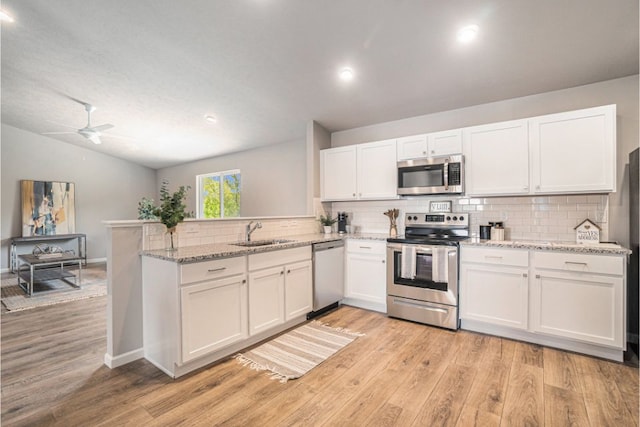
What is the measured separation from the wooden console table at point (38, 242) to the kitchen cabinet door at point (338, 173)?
514 cm

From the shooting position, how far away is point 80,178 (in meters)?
7.36

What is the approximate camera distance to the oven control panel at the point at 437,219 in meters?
3.53

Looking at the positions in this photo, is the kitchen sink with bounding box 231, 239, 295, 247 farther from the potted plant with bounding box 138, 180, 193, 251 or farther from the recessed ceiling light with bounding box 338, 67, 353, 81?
the recessed ceiling light with bounding box 338, 67, 353, 81

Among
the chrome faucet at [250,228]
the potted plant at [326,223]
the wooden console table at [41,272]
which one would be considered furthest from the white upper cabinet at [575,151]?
the wooden console table at [41,272]

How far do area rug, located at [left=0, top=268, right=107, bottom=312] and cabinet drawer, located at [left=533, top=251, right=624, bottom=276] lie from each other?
571 centimetres

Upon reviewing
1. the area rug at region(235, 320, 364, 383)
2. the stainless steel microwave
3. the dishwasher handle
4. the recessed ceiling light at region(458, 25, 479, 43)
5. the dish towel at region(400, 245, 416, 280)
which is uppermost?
the recessed ceiling light at region(458, 25, 479, 43)

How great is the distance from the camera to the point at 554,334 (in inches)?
104

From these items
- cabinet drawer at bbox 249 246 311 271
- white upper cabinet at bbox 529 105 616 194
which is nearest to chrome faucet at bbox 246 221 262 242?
cabinet drawer at bbox 249 246 311 271

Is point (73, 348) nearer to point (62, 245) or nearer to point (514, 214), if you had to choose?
point (514, 214)

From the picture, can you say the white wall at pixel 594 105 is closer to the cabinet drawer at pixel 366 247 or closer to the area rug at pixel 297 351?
Answer: the cabinet drawer at pixel 366 247

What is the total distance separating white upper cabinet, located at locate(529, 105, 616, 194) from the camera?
2.63m

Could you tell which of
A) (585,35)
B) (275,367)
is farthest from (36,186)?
(585,35)

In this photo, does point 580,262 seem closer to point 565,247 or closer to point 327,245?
point 565,247

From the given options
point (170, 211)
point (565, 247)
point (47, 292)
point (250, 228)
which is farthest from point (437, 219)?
point (47, 292)
